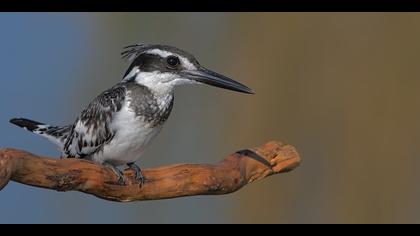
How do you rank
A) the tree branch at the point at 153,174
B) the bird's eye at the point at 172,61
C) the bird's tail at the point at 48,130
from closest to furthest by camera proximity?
the tree branch at the point at 153,174, the bird's eye at the point at 172,61, the bird's tail at the point at 48,130

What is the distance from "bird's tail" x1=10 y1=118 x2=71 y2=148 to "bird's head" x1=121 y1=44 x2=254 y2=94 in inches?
23.9

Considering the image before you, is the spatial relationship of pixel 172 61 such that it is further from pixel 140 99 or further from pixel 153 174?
pixel 153 174

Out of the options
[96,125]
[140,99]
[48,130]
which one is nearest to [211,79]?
[140,99]

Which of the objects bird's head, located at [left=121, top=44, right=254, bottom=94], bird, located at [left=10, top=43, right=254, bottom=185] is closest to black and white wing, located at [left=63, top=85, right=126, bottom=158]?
bird, located at [left=10, top=43, right=254, bottom=185]

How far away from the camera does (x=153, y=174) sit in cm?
336

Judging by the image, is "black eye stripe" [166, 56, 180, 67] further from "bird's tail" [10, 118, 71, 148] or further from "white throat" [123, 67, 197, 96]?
"bird's tail" [10, 118, 71, 148]

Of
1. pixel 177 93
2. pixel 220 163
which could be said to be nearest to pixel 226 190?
pixel 220 163

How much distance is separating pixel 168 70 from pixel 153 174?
0.47 m

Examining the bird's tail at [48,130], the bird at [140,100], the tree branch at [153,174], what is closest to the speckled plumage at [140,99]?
the bird at [140,100]

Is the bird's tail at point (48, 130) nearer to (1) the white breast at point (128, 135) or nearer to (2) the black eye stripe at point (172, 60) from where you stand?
(1) the white breast at point (128, 135)

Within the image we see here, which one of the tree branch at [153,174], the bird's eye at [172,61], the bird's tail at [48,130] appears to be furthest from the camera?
the bird's tail at [48,130]

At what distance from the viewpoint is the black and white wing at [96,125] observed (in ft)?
11.9

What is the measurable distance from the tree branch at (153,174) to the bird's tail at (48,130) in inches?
25.1

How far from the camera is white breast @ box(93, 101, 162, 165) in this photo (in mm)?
3576
